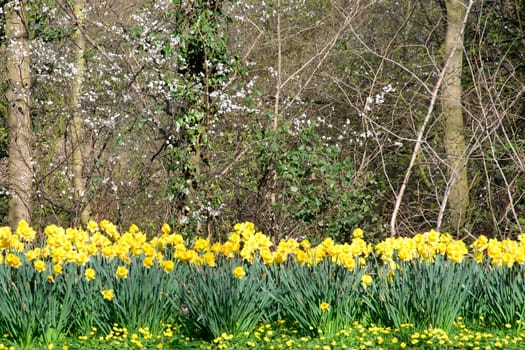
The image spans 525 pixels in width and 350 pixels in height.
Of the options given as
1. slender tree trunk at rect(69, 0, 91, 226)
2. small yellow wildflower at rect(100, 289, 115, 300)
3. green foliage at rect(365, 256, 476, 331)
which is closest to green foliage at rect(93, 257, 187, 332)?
small yellow wildflower at rect(100, 289, 115, 300)

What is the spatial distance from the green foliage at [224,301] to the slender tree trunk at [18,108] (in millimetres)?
5453

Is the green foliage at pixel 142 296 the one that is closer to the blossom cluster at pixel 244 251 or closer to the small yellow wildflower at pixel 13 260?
the blossom cluster at pixel 244 251

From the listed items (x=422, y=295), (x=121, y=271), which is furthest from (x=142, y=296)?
(x=422, y=295)

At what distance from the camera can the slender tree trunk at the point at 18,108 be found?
960 centimetres

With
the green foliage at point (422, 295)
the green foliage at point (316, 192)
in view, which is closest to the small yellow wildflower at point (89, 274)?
the green foliage at point (422, 295)

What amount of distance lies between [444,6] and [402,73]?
112 centimetres

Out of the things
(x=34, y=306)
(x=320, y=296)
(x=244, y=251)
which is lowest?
(x=34, y=306)

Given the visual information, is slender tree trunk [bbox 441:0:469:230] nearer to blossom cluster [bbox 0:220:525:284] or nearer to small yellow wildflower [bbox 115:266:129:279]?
blossom cluster [bbox 0:220:525:284]

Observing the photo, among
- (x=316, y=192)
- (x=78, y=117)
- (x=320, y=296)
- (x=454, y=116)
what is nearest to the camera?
(x=320, y=296)

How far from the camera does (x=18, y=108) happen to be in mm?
9984

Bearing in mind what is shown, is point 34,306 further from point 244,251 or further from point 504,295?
point 504,295

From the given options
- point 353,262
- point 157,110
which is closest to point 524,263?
point 353,262

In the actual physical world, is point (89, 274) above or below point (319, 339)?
above

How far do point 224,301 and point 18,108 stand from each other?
640cm
